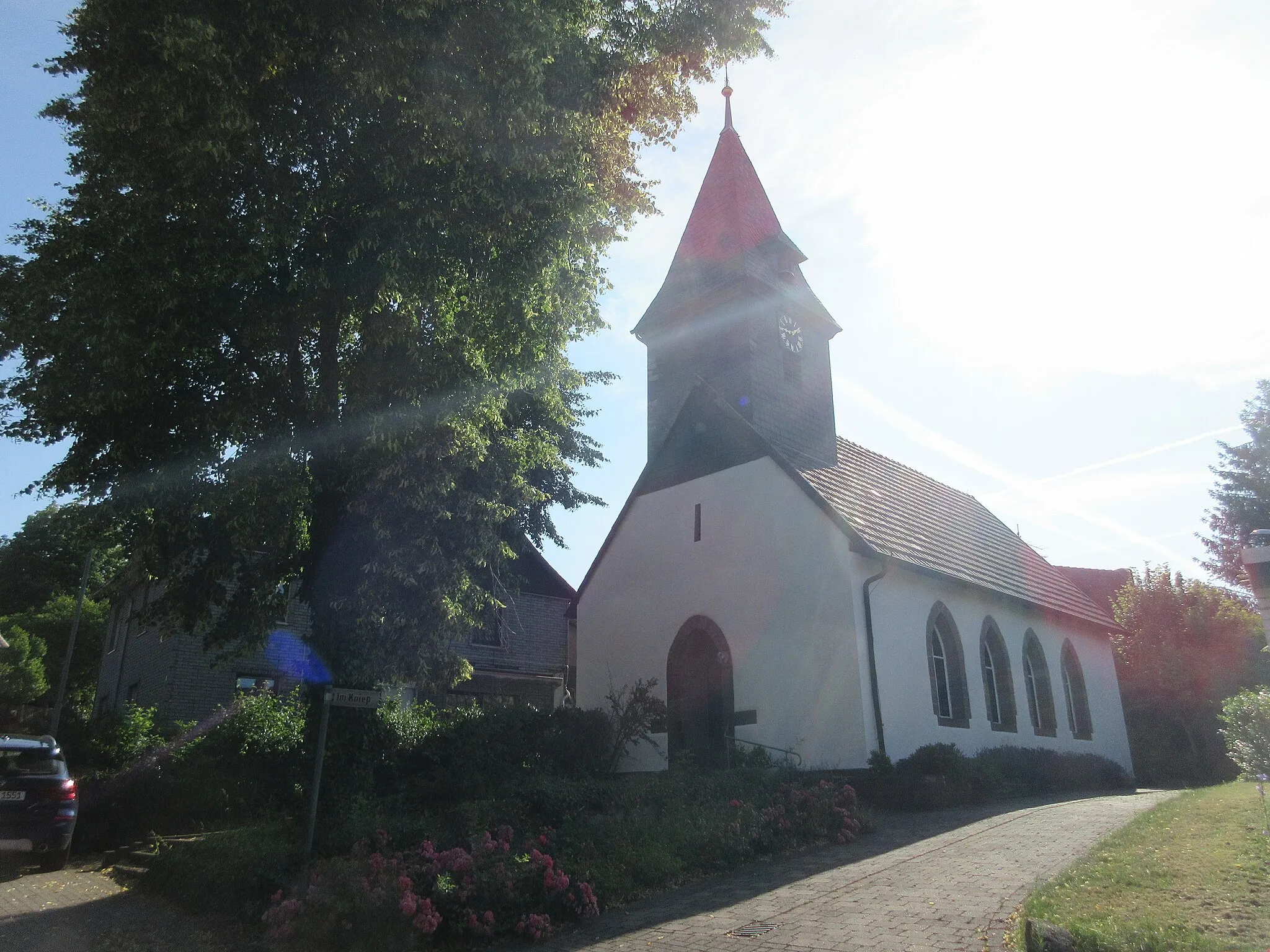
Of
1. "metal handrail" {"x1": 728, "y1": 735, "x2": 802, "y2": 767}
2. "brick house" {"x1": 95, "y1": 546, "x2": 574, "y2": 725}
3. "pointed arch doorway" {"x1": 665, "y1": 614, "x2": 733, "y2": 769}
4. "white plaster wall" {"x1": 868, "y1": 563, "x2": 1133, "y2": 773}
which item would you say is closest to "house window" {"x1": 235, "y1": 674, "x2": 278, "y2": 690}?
"brick house" {"x1": 95, "y1": 546, "x2": 574, "y2": 725}

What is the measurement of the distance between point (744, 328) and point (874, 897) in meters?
14.3

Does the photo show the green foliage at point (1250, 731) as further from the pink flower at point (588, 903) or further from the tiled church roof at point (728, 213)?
the tiled church roof at point (728, 213)

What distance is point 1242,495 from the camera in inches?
1601

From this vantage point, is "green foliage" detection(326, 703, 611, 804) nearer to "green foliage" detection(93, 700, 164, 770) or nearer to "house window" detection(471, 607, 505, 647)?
"green foliage" detection(93, 700, 164, 770)

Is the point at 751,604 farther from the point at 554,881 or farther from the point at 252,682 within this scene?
the point at 252,682

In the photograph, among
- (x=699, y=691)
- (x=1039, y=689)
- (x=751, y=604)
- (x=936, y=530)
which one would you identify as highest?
(x=936, y=530)


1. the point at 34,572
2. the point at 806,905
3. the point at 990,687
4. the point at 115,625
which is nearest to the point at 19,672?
the point at 115,625

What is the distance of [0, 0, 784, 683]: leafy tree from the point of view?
9.14 metres

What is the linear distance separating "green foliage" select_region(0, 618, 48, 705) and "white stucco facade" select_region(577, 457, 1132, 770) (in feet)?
96.9

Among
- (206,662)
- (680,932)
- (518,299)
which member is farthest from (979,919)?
(206,662)

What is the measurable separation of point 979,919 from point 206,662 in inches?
798

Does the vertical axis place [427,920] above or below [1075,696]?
below

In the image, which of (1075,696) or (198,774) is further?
(1075,696)

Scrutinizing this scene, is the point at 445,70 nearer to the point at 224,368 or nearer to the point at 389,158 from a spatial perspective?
the point at 389,158
